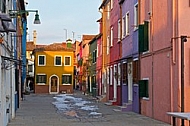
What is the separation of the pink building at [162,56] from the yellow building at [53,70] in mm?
40915

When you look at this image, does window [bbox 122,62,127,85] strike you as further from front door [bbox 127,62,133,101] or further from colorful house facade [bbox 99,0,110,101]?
colorful house facade [bbox 99,0,110,101]

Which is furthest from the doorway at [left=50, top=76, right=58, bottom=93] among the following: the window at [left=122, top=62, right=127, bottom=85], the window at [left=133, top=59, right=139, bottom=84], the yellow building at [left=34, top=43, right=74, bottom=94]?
the window at [left=133, top=59, right=139, bottom=84]

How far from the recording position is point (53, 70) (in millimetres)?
63469

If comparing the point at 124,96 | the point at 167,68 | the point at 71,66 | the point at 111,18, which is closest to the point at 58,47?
the point at 71,66

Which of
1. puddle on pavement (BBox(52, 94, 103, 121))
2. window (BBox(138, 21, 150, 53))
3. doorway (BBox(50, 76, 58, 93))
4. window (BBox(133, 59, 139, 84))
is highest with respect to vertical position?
window (BBox(138, 21, 150, 53))

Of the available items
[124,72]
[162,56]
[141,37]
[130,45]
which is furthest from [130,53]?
[162,56]

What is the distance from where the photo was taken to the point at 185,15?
657 inches

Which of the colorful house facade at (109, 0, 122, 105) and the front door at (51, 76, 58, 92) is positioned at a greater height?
the colorful house facade at (109, 0, 122, 105)

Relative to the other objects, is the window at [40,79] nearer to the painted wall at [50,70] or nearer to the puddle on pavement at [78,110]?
the painted wall at [50,70]

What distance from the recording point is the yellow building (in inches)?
2490

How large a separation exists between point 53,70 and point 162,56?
4542cm

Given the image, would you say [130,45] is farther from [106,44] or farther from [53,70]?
[53,70]

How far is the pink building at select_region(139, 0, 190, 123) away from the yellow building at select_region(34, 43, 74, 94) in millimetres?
40915

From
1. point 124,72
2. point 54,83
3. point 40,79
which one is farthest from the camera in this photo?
point 54,83
